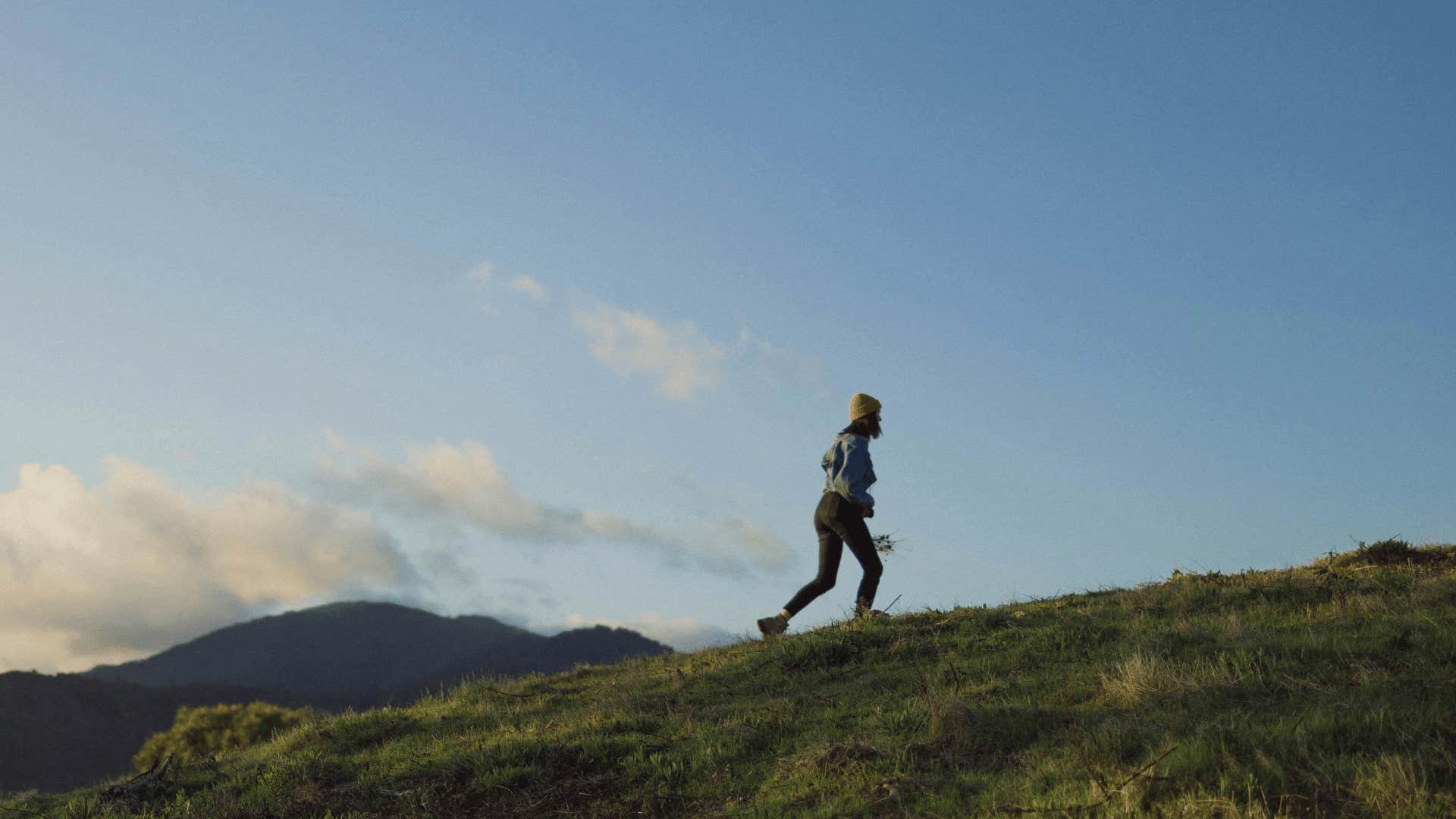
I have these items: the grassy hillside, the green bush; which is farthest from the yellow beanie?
the green bush

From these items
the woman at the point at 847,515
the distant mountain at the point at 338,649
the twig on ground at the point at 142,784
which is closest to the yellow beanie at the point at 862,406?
the woman at the point at 847,515

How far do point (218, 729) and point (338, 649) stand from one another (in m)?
126

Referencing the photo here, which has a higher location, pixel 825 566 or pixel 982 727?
pixel 825 566

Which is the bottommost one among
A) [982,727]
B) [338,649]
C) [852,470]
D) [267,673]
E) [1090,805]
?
[1090,805]

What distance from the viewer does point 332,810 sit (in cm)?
812

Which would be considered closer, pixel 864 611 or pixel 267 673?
pixel 864 611

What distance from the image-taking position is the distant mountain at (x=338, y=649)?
14075 centimetres

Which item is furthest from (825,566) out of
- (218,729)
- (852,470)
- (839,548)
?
(218,729)

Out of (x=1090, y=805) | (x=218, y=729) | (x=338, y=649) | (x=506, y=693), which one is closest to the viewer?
(x=1090, y=805)

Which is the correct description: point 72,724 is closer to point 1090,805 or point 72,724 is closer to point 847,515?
point 847,515

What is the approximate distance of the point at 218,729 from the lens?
3788cm

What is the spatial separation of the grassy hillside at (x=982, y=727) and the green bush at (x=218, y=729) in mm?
28714

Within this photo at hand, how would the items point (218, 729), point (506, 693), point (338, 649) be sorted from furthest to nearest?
1. point (338, 649)
2. point (218, 729)
3. point (506, 693)

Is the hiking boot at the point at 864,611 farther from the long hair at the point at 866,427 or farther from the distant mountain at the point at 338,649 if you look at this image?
the distant mountain at the point at 338,649
